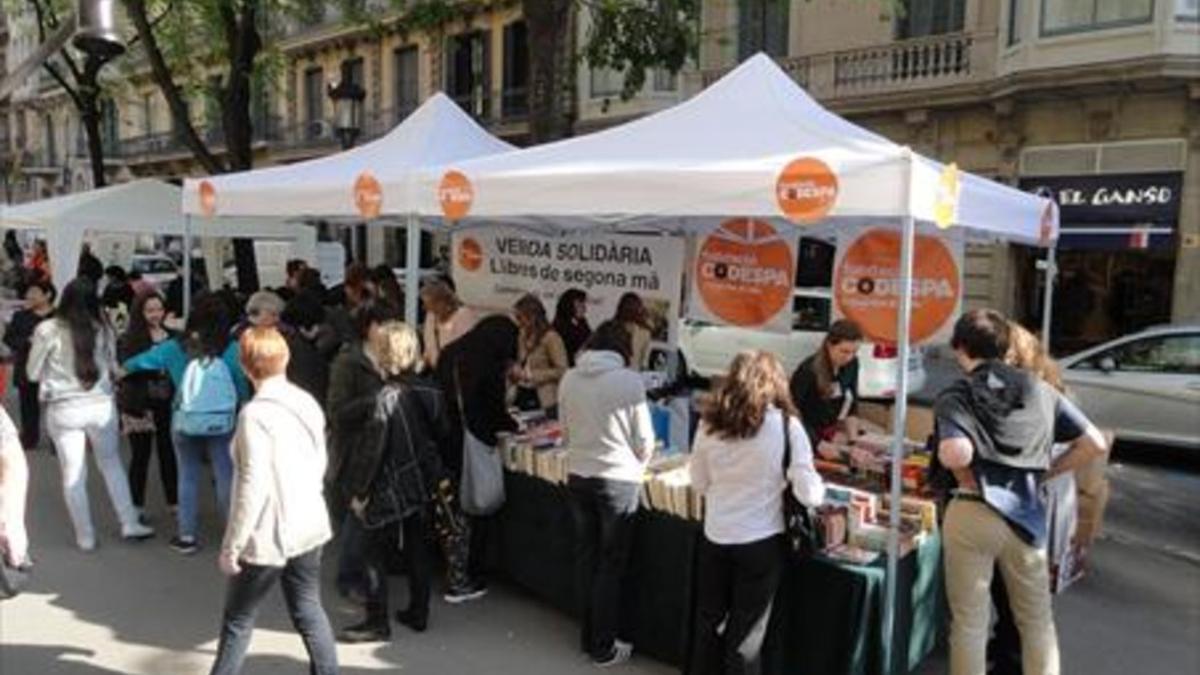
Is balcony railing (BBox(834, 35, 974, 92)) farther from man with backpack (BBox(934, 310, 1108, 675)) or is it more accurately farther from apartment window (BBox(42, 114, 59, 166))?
apartment window (BBox(42, 114, 59, 166))

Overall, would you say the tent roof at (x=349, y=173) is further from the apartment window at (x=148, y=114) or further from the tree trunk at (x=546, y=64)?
the apartment window at (x=148, y=114)

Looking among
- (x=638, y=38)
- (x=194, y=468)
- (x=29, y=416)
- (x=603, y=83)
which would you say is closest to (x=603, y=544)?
(x=194, y=468)

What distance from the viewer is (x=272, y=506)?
3896 mm

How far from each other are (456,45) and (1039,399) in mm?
28388

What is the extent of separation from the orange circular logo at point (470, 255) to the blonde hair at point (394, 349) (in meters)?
4.04

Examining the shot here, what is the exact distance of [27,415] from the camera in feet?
30.9

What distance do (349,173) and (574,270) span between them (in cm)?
192

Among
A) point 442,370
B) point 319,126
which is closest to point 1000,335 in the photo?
point 442,370

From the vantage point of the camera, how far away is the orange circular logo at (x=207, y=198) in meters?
8.36

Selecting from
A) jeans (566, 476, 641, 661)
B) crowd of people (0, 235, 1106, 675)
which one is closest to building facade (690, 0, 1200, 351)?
crowd of people (0, 235, 1106, 675)

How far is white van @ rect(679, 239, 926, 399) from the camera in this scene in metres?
12.2

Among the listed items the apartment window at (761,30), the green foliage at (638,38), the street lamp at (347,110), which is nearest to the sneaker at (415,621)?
the green foliage at (638,38)

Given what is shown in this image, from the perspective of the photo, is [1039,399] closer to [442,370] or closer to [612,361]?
[612,361]

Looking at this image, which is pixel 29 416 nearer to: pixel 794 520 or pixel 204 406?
pixel 204 406
